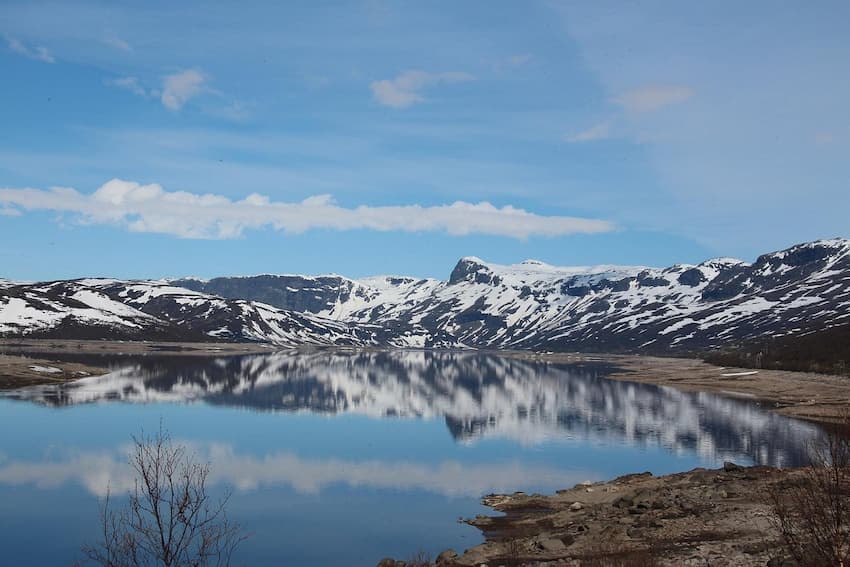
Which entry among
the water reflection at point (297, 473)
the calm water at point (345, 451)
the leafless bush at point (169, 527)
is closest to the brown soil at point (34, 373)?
the calm water at point (345, 451)

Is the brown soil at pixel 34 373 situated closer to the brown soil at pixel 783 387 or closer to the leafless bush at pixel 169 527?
the leafless bush at pixel 169 527

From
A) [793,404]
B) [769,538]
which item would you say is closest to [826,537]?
[769,538]

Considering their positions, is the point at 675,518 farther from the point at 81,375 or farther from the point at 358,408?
the point at 81,375

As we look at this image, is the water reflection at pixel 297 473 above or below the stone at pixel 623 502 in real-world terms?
below

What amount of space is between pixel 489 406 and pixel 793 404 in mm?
48529

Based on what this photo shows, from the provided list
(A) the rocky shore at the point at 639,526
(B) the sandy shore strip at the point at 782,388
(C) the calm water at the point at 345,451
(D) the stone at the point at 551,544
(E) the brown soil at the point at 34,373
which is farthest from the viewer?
(E) the brown soil at the point at 34,373

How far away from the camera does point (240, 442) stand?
7912 centimetres

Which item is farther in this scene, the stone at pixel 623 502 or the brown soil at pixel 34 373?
the brown soil at pixel 34 373

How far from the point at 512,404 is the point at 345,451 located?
61.1 m

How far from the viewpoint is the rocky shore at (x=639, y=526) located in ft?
103

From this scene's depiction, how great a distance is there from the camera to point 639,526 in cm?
3884

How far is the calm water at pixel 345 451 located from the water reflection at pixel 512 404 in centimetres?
53

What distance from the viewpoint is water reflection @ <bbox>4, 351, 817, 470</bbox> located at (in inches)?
3383

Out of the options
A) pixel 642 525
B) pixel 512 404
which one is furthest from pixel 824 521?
pixel 512 404
